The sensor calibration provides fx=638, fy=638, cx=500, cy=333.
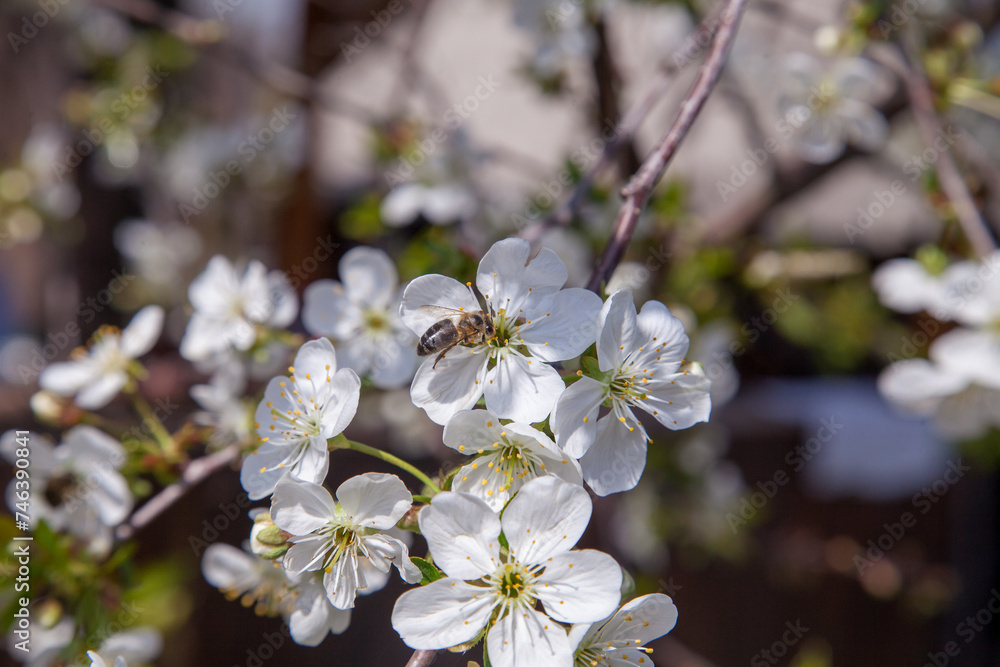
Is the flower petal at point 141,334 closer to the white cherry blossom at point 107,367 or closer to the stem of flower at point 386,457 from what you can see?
the white cherry blossom at point 107,367

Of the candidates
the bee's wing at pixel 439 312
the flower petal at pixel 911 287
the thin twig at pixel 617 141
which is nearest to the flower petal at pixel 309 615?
the bee's wing at pixel 439 312

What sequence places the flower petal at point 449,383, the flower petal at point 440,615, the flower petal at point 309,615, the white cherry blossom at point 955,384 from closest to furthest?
the flower petal at point 440,615 < the flower petal at point 449,383 < the flower petal at point 309,615 < the white cherry blossom at point 955,384

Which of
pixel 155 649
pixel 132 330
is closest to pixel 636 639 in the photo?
pixel 155 649

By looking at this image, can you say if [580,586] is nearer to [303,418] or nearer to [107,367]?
[303,418]

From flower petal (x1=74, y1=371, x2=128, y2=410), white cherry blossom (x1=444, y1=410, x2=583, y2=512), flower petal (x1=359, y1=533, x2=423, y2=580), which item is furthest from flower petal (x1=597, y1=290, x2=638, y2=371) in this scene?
flower petal (x1=74, y1=371, x2=128, y2=410)

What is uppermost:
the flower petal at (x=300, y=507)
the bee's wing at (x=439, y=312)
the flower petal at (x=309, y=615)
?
the bee's wing at (x=439, y=312)

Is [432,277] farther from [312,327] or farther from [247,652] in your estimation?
[247,652]

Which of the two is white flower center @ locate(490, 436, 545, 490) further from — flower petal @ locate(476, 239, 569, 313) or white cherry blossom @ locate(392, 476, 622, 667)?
flower petal @ locate(476, 239, 569, 313)
